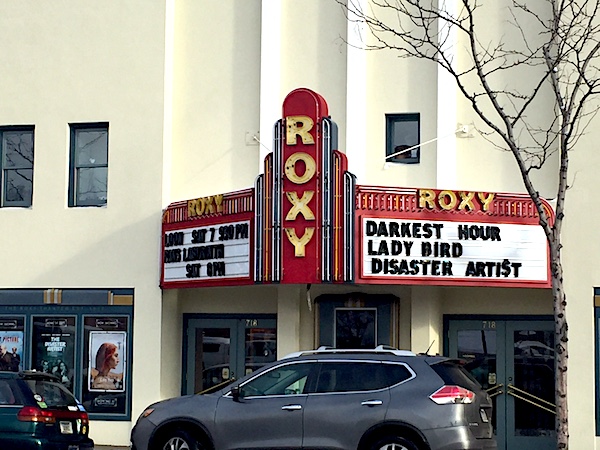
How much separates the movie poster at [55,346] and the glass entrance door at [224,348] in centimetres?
228

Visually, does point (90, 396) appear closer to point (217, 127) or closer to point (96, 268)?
point (96, 268)

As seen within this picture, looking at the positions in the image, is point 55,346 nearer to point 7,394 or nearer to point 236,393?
point 7,394

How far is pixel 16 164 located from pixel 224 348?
5749 mm

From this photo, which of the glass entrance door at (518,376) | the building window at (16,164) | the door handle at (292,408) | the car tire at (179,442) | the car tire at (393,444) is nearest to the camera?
the car tire at (393,444)

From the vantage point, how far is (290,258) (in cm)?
1778

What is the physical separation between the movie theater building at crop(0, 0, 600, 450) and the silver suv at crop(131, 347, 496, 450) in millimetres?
3573

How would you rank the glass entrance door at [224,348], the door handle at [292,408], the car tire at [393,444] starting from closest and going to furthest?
the car tire at [393,444], the door handle at [292,408], the glass entrance door at [224,348]

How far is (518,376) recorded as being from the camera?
19.7 metres

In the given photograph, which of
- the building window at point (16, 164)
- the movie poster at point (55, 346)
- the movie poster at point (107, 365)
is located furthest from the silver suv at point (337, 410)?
the building window at point (16, 164)

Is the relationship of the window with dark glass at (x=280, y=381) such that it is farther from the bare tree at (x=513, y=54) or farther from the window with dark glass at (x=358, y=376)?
the bare tree at (x=513, y=54)

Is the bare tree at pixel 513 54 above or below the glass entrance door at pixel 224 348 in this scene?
above

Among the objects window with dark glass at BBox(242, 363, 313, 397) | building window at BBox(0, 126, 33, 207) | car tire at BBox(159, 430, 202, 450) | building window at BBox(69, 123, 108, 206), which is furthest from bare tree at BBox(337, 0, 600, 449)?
car tire at BBox(159, 430, 202, 450)

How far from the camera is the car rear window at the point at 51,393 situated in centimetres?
1586

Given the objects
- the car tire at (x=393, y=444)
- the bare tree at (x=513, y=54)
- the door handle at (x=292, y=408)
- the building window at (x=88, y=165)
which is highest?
the bare tree at (x=513, y=54)
